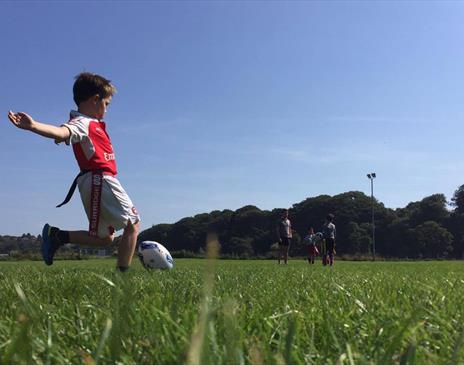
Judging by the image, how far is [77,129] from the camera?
17.1 ft

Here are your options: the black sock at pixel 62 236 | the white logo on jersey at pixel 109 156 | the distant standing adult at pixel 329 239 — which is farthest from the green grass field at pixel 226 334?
the distant standing adult at pixel 329 239

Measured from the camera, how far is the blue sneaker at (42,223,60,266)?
6.12 metres

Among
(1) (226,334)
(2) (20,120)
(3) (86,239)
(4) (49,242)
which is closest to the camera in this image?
(1) (226,334)

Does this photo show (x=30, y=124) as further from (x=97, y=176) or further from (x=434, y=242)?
(x=434, y=242)

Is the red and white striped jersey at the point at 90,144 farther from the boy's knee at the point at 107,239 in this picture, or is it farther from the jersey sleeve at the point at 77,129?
the boy's knee at the point at 107,239

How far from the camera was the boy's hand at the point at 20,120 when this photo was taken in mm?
4238

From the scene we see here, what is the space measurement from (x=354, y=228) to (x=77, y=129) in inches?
4161

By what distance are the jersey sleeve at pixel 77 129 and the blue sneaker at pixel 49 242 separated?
143cm

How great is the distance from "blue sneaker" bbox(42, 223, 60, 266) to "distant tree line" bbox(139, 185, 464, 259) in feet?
292

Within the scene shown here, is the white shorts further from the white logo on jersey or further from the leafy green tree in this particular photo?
the leafy green tree

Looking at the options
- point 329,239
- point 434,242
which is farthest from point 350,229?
point 329,239

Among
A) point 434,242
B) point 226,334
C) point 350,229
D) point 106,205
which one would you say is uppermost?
point 350,229

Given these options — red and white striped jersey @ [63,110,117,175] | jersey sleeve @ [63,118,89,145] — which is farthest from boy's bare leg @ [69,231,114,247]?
jersey sleeve @ [63,118,89,145]

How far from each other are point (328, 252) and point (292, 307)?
18.7m
